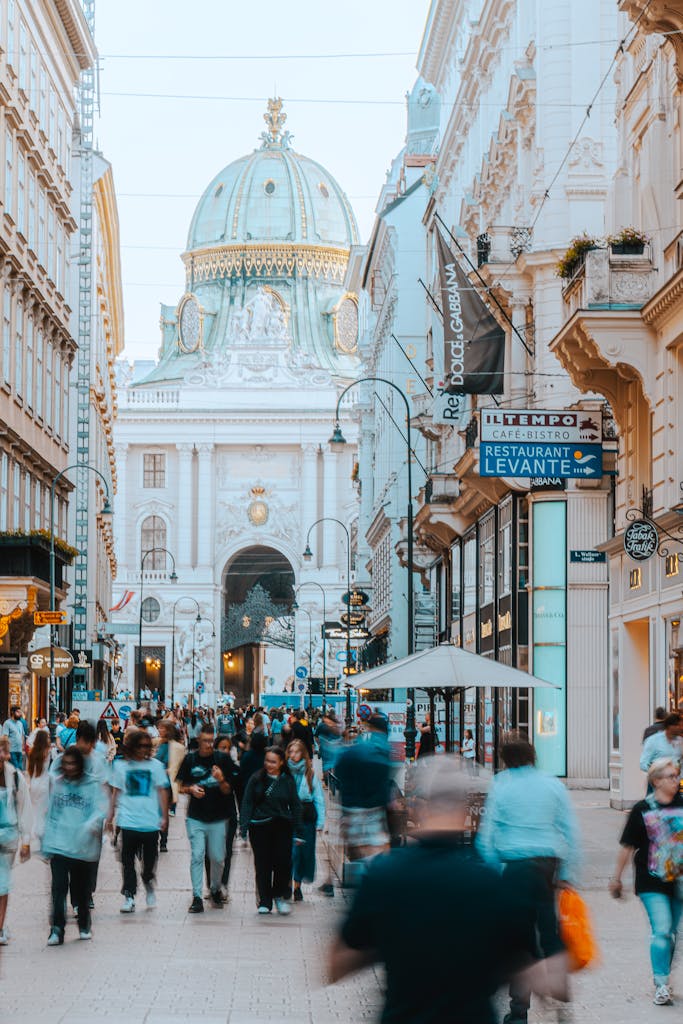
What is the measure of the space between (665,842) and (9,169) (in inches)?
1311

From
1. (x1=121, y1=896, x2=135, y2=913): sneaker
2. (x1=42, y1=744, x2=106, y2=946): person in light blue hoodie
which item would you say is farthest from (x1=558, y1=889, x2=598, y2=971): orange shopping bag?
(x1=121, y1=896, x2=135, y2=913): sneaker

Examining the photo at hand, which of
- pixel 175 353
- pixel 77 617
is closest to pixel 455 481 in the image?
pixel 77 617

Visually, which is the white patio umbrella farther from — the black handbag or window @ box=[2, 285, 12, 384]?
window @ box=[2, 285, 12, 384]

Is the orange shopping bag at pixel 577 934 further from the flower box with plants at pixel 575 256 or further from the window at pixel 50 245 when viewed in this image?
the window at pixel 50 245

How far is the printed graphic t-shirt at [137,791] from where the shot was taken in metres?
15.5

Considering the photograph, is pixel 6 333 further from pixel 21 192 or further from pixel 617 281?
pixel 617 281

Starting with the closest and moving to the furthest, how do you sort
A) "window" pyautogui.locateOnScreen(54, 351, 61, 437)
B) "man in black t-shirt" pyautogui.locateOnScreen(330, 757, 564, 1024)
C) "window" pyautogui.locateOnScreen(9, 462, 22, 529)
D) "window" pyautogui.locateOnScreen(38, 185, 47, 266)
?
"man in black t-shirt" pyautogui.locateOnScreen(330, 757, 564, 1024) < "window" pyautogui.locateOnScreen(9, 462, 22, 529) < "window" pyautogui.locateOnScreen(38, 185, 47, 266) < "window" pyautogui.locateOnScreen(54, 351, 61, 437)

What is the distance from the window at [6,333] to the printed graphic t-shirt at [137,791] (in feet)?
84.3

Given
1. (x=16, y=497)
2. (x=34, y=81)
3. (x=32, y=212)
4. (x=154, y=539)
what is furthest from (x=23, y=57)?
(x=154, y=539)

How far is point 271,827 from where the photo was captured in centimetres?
1617

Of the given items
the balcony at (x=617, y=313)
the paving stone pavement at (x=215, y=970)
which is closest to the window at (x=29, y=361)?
the balcony at (x=617, y=313)

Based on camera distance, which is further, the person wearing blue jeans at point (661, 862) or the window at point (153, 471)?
the window at point (153, 471)

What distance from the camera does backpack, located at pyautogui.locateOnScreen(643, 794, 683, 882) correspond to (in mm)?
11250

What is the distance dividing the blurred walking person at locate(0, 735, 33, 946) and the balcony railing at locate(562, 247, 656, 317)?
12984 millimetres
